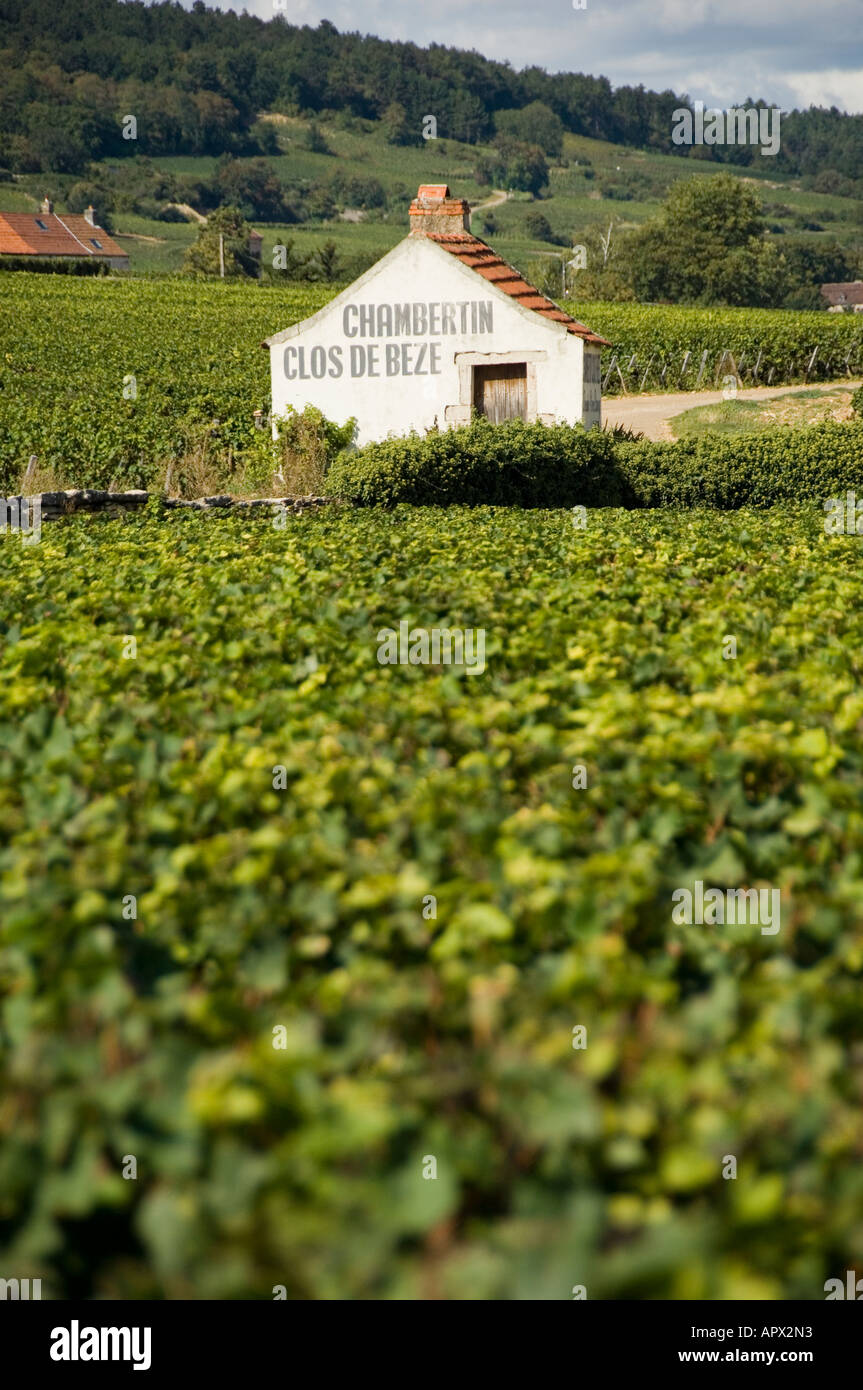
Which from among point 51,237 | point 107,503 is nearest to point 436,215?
point 107,503

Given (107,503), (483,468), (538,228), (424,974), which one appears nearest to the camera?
(424,974)

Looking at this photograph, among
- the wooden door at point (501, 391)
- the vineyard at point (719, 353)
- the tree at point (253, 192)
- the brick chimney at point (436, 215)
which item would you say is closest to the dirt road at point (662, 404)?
the vineyard at point (719, 353)

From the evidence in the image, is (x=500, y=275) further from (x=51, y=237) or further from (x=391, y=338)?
(x=51, y=237)

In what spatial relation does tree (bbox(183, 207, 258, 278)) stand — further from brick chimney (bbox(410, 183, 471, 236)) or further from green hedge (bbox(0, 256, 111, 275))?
brick chimney (bbox(410, 183, 471, 236))

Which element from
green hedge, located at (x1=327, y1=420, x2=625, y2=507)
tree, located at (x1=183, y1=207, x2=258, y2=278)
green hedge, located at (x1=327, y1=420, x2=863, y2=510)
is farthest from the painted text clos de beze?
tree, located at (x1=183, y1=207, x2=258, y2=278)

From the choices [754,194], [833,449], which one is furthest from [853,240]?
[833,449]

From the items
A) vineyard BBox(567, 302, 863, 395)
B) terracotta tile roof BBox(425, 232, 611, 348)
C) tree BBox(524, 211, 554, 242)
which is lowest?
terracotta tile roof BBox(425, 232, 611, 348)

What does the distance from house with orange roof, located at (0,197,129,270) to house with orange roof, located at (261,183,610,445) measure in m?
→ 81.5

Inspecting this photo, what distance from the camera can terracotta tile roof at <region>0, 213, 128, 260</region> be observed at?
9769 centimetres

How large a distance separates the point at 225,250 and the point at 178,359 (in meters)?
46.8

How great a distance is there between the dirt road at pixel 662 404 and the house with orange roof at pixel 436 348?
1323 centimetres

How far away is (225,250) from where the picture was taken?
280ft
